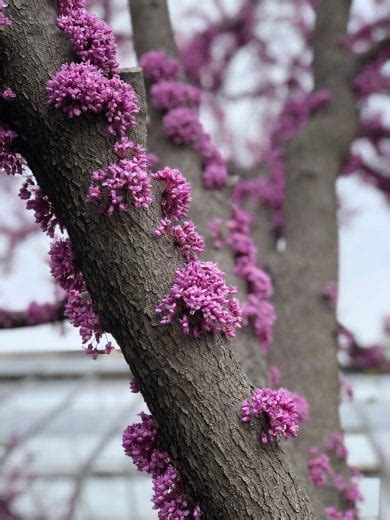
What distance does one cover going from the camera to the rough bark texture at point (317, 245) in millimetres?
2926

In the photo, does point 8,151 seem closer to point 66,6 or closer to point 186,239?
point 66,6

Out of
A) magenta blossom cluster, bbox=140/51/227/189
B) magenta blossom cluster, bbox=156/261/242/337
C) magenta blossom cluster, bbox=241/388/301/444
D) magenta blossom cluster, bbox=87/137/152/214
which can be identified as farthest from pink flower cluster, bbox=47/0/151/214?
magenta blossom cluster, bbox=140/51/227/189

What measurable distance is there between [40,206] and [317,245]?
189 cm

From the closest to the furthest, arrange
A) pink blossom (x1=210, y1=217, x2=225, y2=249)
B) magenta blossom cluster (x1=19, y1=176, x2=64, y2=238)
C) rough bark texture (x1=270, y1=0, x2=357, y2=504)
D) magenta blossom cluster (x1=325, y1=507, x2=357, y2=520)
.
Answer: magenta blossom cluster (x1=19, y1=176, x2=64, y2=238)
magenta blossom cluster (x1=325, y1=507, x2=357, y2=520)
pink blossom (x1=210, y1=217, x2=225, y2=249)
rough bark texture (x1=270, y1=0, x2=357, y2=504)

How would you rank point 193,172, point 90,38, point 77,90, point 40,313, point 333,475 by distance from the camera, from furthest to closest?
point 40,313, point 193,172, point 333,475, point 90,38, point 77,90

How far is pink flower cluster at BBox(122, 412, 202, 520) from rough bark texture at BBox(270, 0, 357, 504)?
0.94m

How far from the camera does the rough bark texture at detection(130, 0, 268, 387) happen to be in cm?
258

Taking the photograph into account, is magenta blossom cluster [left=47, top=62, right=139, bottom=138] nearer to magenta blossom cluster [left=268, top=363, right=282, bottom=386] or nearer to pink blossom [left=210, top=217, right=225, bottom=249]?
pink blossom [left=210, top=217, right=225, bottom=249]

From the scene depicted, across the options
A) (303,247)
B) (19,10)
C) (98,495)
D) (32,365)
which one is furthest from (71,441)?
(19,10)

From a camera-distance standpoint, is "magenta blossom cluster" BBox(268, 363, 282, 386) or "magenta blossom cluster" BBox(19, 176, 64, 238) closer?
"magenta blossom cluster" BBox(19, 176, 64, 238)

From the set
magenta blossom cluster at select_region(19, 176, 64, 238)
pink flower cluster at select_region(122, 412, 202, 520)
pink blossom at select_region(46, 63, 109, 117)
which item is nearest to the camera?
pink blossom at select_region(46, 63, 109, 117)

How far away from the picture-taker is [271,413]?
5.52 ft

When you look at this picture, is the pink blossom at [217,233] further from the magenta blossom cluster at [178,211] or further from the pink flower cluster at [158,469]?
the pink flower cluster at [158,469]

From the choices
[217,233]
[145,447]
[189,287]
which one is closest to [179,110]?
[217,233]
